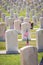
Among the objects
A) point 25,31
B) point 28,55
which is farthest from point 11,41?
point 28,55

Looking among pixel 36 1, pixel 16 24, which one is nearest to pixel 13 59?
pixel 16 24

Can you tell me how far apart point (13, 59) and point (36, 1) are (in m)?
26.1

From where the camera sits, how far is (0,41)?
1406 centimetres

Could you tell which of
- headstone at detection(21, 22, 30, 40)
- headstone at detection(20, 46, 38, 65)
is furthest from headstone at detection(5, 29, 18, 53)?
headstone at detection(20, 46, 38, 65)

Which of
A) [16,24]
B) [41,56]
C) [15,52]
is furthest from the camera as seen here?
[16,24]

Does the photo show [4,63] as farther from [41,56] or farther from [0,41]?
[0,41]

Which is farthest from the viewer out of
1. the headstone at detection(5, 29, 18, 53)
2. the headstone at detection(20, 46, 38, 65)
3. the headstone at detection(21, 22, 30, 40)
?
the headstone at detection(21, 22, 30, 40)

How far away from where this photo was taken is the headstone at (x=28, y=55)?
25.2ft

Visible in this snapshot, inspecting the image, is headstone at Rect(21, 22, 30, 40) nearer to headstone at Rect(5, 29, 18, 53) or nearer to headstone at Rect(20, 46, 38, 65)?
headstone at Rect(5, 29, 18, 53)

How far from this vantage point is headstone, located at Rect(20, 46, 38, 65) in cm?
768

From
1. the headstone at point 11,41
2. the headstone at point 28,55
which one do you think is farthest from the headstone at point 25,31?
the headstone at point 28,55

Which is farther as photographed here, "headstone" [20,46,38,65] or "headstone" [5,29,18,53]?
"headstone" [5,29,18,53]

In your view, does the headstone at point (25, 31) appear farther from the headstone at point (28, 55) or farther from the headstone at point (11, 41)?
the headstone at point (28, 55)

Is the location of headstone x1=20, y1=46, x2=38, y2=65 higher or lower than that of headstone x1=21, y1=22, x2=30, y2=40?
lower
